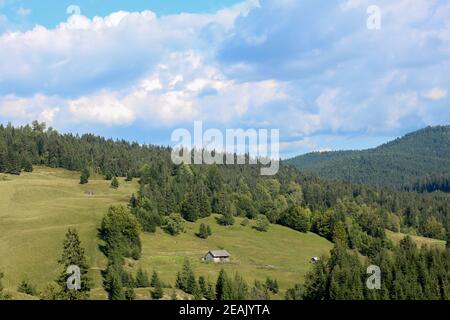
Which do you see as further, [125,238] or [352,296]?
[125,238]

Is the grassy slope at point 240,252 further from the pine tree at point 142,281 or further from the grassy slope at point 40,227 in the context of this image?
the grassy slope at point 40,227

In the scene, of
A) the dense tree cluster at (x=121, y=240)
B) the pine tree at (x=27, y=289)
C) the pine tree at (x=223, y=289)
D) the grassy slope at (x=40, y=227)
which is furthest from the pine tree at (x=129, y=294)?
the grassy slope at (x=40, y=227)

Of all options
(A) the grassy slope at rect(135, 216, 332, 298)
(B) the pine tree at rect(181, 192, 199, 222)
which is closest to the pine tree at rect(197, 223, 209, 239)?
(A) the grassy slope at rect(135, 216, 332, 298)

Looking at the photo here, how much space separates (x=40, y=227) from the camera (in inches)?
5842

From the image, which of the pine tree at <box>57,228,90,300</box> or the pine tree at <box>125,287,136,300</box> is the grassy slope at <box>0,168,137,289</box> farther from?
the pine tree at <box>57,228,90,300</box>

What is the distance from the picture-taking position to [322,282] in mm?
106250

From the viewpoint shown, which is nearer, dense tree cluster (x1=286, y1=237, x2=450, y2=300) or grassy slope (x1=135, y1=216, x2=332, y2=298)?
dense tree cluster (x1=286, y1=237, x2=450, y2=300)

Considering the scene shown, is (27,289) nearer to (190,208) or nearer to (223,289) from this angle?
(223,289)

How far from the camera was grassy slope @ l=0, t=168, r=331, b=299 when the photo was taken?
412ft
